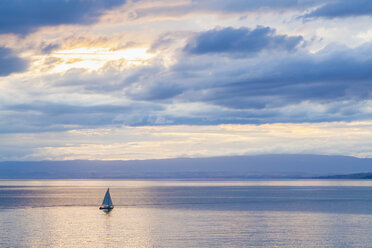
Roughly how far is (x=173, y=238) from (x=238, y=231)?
40.2 feet

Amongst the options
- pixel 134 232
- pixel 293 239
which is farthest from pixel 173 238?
pixel 293 239

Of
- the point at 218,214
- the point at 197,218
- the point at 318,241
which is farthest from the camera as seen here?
the point at 218,214

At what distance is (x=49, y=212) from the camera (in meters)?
124

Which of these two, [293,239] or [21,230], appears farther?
[21,230]

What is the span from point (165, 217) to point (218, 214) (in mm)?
12270

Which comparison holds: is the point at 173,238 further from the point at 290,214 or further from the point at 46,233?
the point at 290,214

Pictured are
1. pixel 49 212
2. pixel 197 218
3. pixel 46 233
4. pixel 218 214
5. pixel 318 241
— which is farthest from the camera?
pixel 49 212

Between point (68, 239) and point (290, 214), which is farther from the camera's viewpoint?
point (290, 214)

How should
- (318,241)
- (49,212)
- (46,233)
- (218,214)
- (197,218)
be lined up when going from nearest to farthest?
(318,241)
(46,233)
(197,218)
(218,214)
(49,212)

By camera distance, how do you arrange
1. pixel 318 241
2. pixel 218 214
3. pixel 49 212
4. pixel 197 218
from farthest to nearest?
pixel 49 212, pixel 218 214, pixel 197 218, pixel 318 241

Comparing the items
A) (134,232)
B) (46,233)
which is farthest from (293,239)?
(46,233)

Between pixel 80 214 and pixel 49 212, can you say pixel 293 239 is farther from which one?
pixel 49 212

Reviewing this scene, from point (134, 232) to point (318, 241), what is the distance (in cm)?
2925

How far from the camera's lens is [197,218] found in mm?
106000
